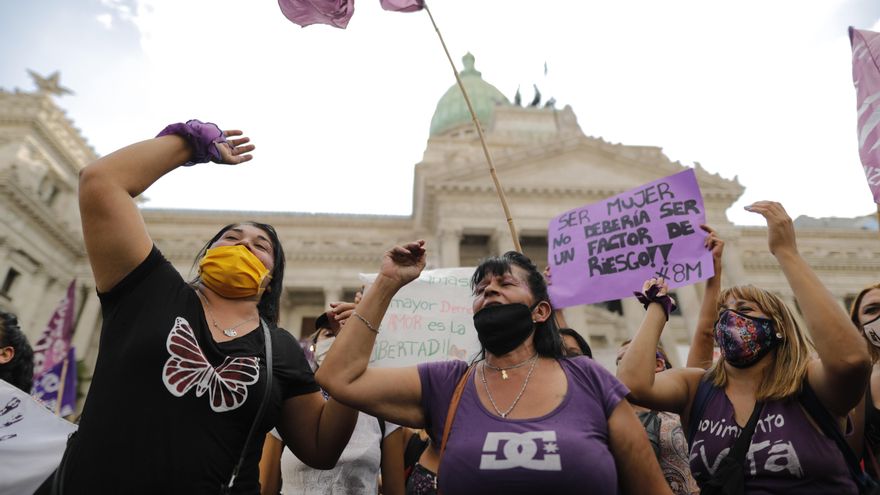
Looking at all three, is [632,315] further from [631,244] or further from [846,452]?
[846,452]

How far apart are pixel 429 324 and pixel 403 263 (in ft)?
11.8

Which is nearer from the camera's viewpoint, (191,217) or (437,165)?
(437,165)

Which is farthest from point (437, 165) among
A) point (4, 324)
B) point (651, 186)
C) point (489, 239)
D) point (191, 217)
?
point (4, 324)

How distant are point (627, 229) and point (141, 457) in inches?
180

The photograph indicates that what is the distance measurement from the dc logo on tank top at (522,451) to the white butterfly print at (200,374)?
100 cm

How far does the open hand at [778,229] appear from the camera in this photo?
265cm

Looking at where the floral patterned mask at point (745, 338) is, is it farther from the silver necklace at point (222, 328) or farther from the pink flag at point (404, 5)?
the pink flag at point (404, 5)

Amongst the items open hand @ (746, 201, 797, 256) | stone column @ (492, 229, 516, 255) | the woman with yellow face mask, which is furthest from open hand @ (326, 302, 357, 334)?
stone column @ (492, 229, 516, 255)

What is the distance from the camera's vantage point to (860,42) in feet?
16.3

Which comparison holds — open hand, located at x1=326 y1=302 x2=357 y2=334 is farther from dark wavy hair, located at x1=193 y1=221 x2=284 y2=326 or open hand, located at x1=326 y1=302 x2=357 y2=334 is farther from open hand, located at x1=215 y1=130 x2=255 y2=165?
open hand, located at x1=215 y1=130 x2=255 y2=165

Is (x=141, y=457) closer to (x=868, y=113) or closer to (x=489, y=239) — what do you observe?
(x=868, y=113)

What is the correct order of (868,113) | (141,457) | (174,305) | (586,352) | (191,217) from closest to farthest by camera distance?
1. (141,457)
2. (174,305)
3. (586,352)
4. (868,113)
5. (191,217)

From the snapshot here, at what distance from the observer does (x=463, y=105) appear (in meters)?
43.7

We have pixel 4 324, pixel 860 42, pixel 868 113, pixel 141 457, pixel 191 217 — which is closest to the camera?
pixel 141 457
